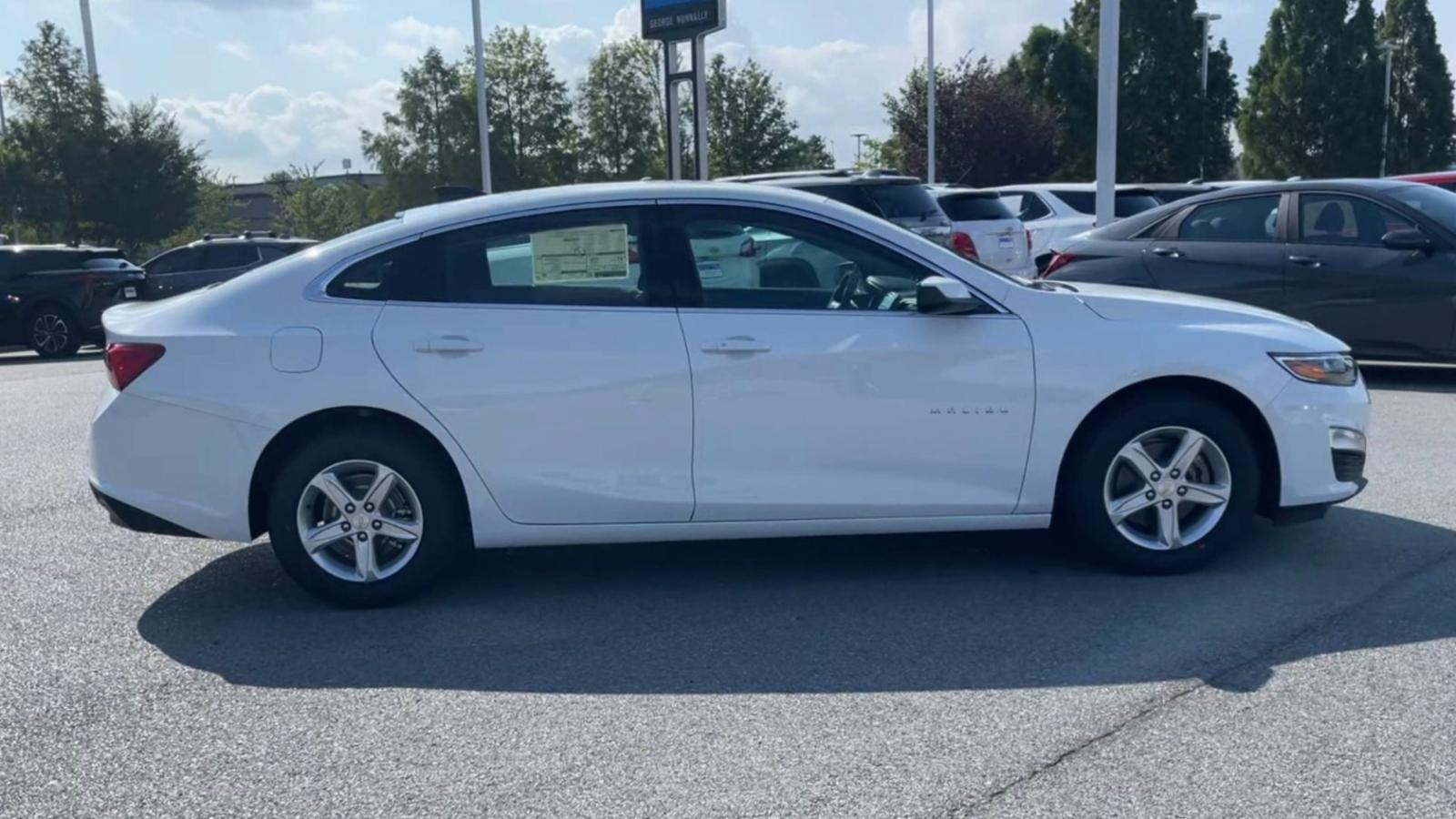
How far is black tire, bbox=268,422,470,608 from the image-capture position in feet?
17.6

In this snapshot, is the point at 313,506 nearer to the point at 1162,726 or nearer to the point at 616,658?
the point at 616,658

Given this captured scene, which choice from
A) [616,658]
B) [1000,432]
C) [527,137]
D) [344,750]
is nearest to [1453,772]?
[1000,432]

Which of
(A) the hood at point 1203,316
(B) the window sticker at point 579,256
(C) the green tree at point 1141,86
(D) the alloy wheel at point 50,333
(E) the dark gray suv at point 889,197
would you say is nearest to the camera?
(B) the window sticker at point 579,256

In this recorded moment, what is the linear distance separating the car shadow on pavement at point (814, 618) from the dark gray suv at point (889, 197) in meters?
7.01

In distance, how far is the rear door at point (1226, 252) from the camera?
35.3ft

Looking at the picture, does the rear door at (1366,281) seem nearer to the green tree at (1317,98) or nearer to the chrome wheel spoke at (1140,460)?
the chrome wheel spoke at (1140,460)

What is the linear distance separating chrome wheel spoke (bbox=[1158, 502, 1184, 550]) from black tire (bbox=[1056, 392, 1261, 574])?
18 millimetres

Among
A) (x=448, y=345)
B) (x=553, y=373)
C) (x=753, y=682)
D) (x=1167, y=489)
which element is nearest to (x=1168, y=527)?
(x=1167, y=489)

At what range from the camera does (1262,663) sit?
4.67 meters

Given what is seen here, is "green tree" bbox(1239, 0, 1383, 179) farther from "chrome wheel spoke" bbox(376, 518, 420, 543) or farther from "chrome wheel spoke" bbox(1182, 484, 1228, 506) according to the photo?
"chrome wheel spoke" bbox(376, 518, 420, 543)

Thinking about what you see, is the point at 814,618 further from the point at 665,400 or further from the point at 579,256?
the point at 579,256

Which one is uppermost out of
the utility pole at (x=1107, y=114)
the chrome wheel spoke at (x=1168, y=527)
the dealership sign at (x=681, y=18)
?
the dealership sign at (x=681, y=18)

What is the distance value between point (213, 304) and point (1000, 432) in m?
3.07

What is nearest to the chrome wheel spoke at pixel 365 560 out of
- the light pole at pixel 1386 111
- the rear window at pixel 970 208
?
the rear window at pixel 970 208
